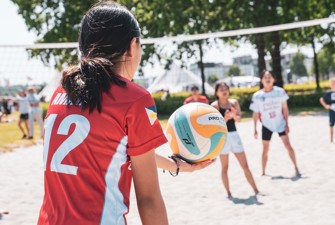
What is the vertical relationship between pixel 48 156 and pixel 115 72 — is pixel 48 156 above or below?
below

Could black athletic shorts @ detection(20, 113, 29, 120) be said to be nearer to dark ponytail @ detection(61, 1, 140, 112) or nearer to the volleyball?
the volleyball

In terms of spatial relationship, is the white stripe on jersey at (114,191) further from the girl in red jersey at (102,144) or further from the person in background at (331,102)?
the person in background at (331,102)

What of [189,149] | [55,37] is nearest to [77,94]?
[189,149]

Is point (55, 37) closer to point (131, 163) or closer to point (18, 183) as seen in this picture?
point (18, 183)

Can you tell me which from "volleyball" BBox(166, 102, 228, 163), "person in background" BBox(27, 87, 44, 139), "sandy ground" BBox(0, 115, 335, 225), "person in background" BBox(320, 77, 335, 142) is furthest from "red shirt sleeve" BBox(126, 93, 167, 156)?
"person in background" BBox(27, 87, 44, 139)

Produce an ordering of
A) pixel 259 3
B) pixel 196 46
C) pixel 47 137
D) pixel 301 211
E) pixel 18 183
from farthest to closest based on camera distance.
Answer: pixel 196 46 < pixel 259 3 < pixel 18 183 < pixel 301 211 < pixel 47 137

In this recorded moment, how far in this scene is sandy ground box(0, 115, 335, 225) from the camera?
5.00 m

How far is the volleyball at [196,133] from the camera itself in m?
2.23

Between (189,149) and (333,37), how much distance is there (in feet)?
78.3

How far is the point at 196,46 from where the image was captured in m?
26.9

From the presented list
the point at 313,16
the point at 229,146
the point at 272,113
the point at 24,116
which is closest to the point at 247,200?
the point at 229,146

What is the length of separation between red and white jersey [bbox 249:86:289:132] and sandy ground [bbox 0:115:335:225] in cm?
82

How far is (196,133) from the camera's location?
7.86 feet

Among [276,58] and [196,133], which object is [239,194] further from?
[276,58]
